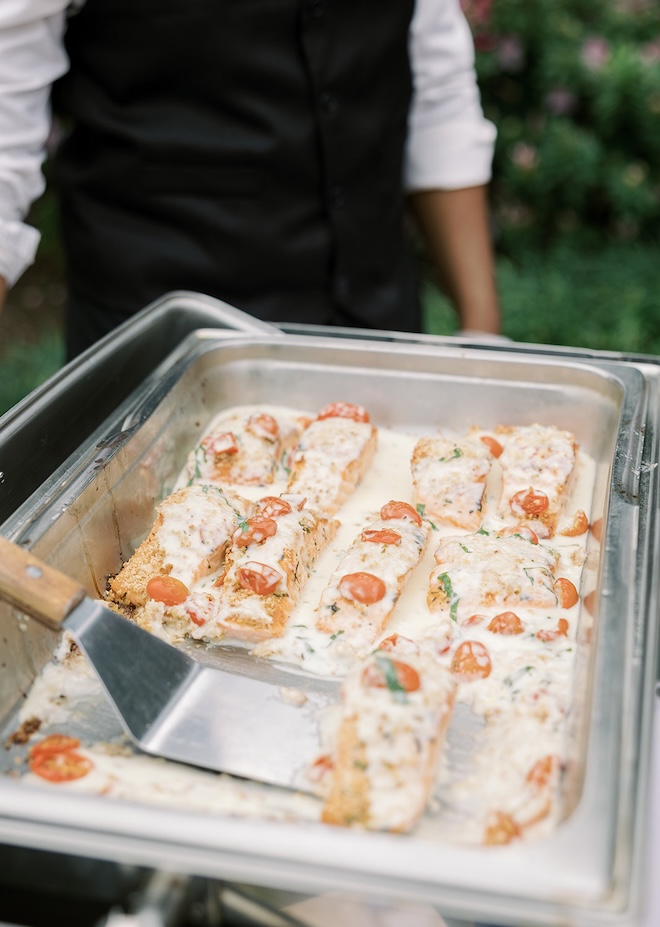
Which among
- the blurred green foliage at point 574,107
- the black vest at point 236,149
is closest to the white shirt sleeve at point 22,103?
the black vest at point 236,149

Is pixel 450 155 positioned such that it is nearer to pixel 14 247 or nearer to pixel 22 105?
pixel 22 105

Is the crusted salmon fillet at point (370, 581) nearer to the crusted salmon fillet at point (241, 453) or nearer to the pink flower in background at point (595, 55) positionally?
the crusted salmon fillet at point (241, 453)

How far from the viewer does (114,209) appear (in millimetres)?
2678

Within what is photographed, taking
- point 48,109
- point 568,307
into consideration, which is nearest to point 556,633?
point 48,109

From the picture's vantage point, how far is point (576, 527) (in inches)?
74.3

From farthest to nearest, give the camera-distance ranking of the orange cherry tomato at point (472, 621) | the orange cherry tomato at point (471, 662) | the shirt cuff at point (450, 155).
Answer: the shirt cuff at point (450, 155)
the orange cherry tomato at point (472, 621)
the orange cherry tomato at point (471, 662)

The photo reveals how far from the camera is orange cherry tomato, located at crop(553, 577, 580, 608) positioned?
1672 millimetres

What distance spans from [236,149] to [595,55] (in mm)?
3105

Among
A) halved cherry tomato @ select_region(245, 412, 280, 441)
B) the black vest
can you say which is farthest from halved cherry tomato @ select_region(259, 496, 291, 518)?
the black vest

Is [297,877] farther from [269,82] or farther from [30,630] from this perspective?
[269,82]

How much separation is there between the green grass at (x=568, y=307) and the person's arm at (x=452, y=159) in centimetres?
154

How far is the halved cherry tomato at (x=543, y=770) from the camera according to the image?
Answer: 125 cm

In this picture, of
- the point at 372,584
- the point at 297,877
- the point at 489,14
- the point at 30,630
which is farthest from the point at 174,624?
the point at 489,14

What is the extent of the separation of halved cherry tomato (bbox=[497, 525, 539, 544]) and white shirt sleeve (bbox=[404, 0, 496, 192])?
5.02 ft
